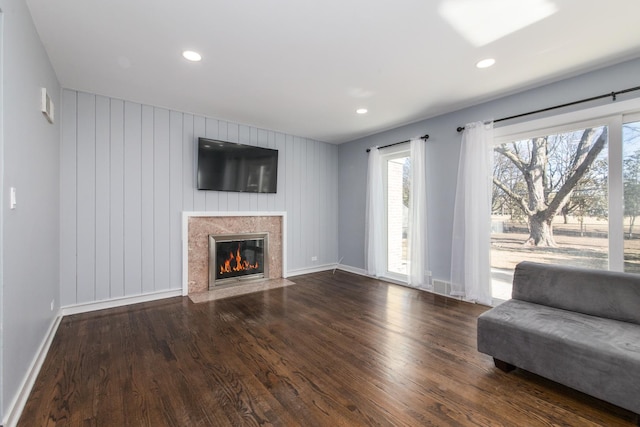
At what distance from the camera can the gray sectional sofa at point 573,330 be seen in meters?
1.62

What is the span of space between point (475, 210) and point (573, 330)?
185 cm

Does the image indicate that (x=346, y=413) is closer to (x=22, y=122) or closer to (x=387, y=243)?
(x=22, y=122)

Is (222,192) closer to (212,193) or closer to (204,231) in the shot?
(212,193)

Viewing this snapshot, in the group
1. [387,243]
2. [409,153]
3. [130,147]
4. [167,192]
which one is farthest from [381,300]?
[130,147]

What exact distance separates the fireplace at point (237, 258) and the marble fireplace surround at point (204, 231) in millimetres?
79

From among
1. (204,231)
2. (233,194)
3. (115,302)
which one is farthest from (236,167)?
(115,302)

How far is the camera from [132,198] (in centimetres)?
360

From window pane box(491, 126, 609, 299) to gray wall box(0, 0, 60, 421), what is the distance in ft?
14.6

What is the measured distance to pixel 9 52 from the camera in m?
1.64

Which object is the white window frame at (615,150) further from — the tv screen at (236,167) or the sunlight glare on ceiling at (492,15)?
the tv screen at (236,167)

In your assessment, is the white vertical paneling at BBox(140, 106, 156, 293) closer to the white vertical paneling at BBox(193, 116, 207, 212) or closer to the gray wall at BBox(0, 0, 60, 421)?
the white vertical paneling at BBox(193, 116, 207, 212)

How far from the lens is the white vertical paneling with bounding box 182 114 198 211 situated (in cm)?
399

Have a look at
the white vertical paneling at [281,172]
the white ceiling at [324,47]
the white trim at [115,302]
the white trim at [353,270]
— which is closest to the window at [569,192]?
the white ceiling at [324,47]

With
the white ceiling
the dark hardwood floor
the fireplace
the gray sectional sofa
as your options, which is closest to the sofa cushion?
the gray sectional sofa
